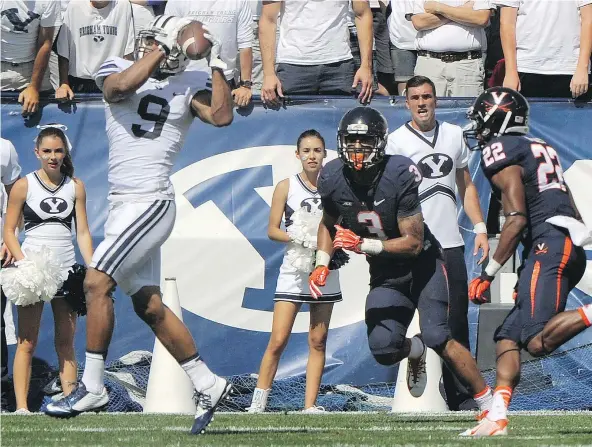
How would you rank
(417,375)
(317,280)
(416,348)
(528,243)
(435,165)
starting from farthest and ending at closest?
(435,165) → (417,375) → (416,348) → (317,280) → (528,243)

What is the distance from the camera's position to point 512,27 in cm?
924

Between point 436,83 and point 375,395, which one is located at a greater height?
point 436,83

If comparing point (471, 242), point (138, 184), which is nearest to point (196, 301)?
point (471, 242)

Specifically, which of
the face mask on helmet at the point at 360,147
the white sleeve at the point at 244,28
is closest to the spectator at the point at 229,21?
the white sleeve at the point at 244,28

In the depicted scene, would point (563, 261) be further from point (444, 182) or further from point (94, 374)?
point (94, 374)

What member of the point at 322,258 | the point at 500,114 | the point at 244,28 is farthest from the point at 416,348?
the point at 244,28

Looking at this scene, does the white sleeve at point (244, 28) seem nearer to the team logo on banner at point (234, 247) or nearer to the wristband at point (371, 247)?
the team logo on banner at point (234, 247)

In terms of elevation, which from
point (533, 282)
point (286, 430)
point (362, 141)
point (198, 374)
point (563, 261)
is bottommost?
point (286, 430)

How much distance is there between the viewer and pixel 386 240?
659 cm

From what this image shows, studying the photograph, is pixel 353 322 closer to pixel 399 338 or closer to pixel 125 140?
pixel 399 338

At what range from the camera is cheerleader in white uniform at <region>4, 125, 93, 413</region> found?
8.29 meters

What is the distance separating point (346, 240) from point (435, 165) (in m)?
1.80

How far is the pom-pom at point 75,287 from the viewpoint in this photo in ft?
26.0

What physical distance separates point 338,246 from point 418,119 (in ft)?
6.58
